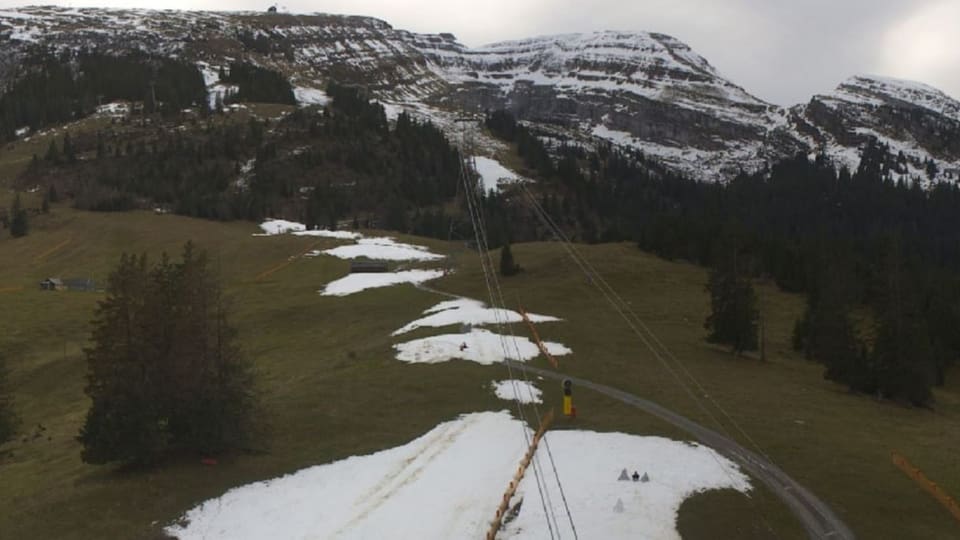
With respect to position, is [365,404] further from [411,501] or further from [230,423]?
[411,501]

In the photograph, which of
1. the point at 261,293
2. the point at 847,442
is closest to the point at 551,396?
the point at 847,442

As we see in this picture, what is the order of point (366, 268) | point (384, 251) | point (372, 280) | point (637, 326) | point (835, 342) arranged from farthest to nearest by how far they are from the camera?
point (384, 251), point (366, 268), point (372, 280), point (637, 326), point (835, 342)

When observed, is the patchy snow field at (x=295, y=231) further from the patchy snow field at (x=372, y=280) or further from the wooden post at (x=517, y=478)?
the wooden post at (x=517, y=478)

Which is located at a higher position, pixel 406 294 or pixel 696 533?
pixel 696 533

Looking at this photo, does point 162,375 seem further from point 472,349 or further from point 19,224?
point 19,224

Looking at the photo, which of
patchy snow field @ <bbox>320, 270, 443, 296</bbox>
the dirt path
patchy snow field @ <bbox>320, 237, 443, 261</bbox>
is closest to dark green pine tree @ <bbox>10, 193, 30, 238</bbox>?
patchy snow field @ <bbox>320, 237, 443, 261</bbox>

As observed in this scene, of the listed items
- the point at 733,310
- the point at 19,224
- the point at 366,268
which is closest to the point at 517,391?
the point at 733,310
